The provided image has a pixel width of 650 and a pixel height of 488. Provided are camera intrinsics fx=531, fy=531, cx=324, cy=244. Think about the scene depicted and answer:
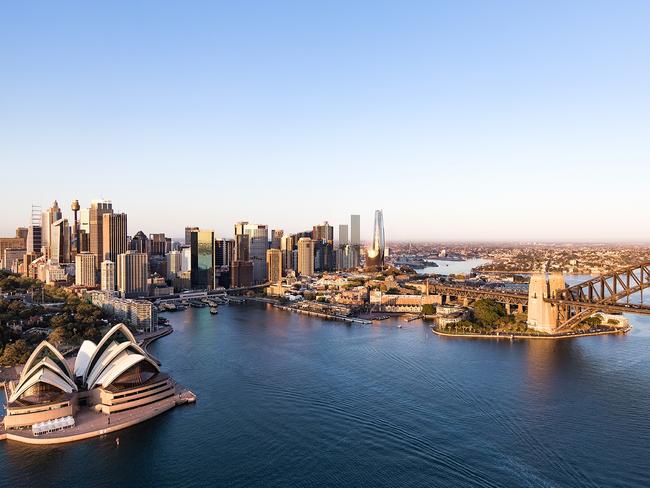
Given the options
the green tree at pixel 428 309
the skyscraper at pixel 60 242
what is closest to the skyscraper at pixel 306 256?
the skyscraper at pixel 60 242

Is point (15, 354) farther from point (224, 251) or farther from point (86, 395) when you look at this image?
point (224, 251)

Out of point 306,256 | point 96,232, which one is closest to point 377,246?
point 306,256

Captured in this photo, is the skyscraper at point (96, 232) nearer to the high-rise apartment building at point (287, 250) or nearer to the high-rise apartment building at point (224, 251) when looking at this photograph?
the high-rise apartment building at point (224, 251)

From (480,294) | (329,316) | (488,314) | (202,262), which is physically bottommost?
(329,316)

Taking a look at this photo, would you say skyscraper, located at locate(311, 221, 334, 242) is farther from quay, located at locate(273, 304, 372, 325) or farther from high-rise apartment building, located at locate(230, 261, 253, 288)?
quay, located at locate(273, 304, 372, 325)

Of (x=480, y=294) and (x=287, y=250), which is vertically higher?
(x=287, y=250)

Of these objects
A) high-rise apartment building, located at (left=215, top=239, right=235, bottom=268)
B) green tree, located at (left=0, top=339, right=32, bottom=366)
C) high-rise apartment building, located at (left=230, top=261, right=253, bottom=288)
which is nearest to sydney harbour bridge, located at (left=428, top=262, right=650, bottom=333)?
green tree, located at (left=0, top=339, right=32, bottom=366)
